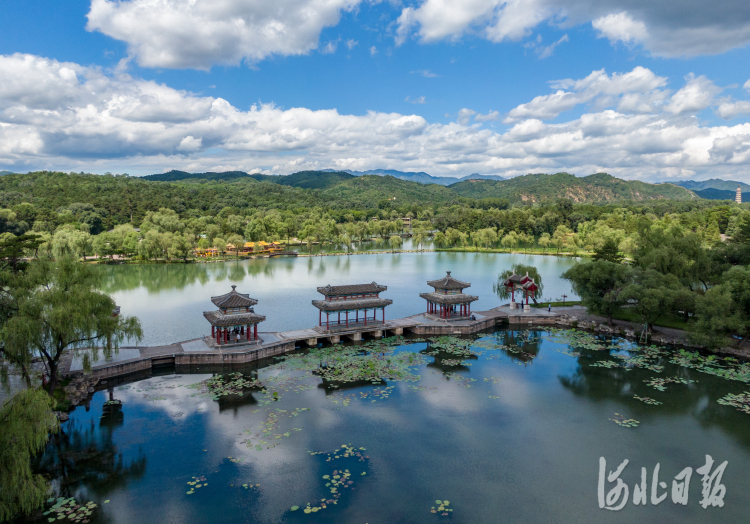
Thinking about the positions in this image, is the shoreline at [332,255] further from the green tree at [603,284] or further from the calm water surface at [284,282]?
the green tree at [603,284]

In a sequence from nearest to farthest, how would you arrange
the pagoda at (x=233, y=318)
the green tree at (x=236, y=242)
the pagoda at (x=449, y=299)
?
the pagoda at (x=233, y=318)
the pagoda at (x=449, y=299)
the green tree at (x=236, y=242)

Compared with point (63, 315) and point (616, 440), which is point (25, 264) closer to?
point (63, 315)

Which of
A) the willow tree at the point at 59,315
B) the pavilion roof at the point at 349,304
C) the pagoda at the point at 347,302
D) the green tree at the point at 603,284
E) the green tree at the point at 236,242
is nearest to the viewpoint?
the willow tree at the point at 59,315

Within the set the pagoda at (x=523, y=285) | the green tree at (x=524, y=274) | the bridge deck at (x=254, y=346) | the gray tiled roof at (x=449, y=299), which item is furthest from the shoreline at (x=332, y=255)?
the gray tiled roof at (x=449, y=299)

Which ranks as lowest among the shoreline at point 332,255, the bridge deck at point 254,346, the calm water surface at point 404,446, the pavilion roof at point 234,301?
the calm water surface at point 404,446

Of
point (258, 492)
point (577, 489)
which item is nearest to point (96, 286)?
point (258, 492)

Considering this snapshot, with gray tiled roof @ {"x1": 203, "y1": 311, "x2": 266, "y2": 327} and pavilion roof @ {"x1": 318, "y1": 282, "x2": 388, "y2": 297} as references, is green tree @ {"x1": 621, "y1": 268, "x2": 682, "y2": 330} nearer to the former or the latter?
pavilion roof @ {"x1": 318, "y1": 282, "x2": 388, "y2": 297}

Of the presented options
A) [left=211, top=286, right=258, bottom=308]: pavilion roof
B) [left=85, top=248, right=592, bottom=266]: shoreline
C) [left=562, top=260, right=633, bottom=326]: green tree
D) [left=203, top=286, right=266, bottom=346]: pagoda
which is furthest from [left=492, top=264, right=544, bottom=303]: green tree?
[left=85, top=248, right=592, bottom=266]: shoreline
